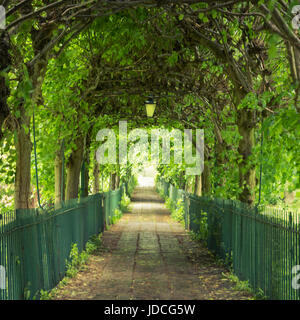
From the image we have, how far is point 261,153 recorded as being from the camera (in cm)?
888

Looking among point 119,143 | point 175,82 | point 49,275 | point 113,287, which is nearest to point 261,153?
point 113,287

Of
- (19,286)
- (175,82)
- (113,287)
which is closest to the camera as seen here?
(19,286)

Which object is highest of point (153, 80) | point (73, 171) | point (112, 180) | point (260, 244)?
point (153, 80)

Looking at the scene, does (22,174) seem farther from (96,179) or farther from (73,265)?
(96,179)

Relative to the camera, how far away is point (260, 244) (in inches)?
330

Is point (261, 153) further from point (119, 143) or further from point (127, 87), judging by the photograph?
point (119, 143)

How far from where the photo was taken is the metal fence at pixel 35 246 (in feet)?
19.8

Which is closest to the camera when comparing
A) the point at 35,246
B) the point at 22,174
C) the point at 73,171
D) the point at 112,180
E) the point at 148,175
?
the point at 35,246

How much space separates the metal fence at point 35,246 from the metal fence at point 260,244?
3.65 metres

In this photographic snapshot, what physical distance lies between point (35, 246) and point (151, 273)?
3.83 meters

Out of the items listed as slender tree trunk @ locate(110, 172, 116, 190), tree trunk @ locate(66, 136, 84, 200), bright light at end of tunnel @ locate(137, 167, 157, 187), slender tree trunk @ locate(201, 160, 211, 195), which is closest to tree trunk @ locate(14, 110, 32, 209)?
tree trunk @ locate(66, 136, 84, 200)

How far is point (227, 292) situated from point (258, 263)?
37.8 inches

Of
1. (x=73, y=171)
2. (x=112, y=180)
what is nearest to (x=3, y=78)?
(x=73, y=171)

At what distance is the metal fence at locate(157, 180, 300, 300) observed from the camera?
22.0ft
